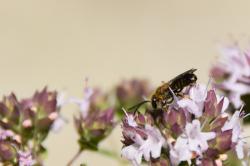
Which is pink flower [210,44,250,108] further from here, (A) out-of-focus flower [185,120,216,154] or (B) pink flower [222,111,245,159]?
(A) out-of-focus flower [185,120,216,154]

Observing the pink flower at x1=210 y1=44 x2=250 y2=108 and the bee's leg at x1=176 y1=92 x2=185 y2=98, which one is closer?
the bee's leg at x1=176 y1=92 x2=185 y2=98

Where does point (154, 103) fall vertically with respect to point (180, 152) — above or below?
above

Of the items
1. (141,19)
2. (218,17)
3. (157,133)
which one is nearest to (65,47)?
(141,19)

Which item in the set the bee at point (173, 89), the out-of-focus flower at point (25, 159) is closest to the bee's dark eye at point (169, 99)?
the bee at point (173, 89)

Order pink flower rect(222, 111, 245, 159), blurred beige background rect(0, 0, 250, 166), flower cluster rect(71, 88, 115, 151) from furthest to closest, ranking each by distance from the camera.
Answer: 1. blurred beige background rect(0, 0, 250, 166)
2. flower cluster rect(71, 88, 115, 151)
3. pink flower rect(222, 111, 245, 159)

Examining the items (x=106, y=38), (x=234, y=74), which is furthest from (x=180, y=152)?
(x=106, y=38)

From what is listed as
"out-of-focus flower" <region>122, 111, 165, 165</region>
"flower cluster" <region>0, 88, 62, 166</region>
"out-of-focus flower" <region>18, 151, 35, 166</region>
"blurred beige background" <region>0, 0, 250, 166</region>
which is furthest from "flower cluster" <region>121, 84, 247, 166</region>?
"blurred beige background" <region>0, 0, 250, 166</region>

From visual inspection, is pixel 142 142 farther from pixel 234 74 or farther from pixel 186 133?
pixel 234 74

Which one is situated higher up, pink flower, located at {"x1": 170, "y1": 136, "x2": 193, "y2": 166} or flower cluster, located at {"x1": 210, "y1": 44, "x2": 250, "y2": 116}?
flower cluster, located at {"x1": 210, "y1": 44, "x2": 250, "y2": 116}
